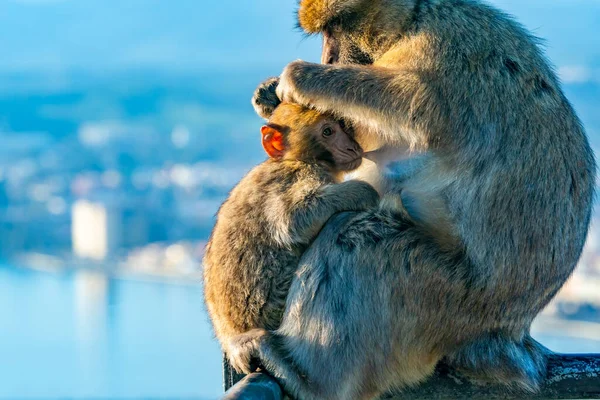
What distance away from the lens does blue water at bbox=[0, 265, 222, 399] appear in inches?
1785

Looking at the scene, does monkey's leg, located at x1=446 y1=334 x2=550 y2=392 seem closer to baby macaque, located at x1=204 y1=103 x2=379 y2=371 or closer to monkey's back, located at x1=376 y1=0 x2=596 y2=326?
monkey's back, located at x1=376 y1=0 x2=596 y2=326

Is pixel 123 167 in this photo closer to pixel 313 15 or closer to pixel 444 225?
pixel 313 15

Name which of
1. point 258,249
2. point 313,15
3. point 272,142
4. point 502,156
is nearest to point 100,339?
point 313,15

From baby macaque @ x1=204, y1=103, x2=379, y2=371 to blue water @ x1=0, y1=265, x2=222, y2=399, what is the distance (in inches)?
1480

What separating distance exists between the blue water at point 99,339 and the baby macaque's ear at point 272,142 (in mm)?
37562

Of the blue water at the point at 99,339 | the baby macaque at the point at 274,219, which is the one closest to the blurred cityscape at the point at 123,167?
the blue water at the point at 99,339

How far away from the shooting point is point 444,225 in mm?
3197

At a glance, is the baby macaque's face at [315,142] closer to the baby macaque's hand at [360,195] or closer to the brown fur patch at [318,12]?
the baby macaque's hand at [360,195]

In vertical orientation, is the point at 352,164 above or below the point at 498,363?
above

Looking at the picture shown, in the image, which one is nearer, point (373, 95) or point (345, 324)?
point (345, 324)

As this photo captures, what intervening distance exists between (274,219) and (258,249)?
4.5 inches

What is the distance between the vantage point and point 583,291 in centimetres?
4200

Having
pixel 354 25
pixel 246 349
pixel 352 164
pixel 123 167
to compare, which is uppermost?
pixel 123 167

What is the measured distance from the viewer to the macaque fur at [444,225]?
3.01m
